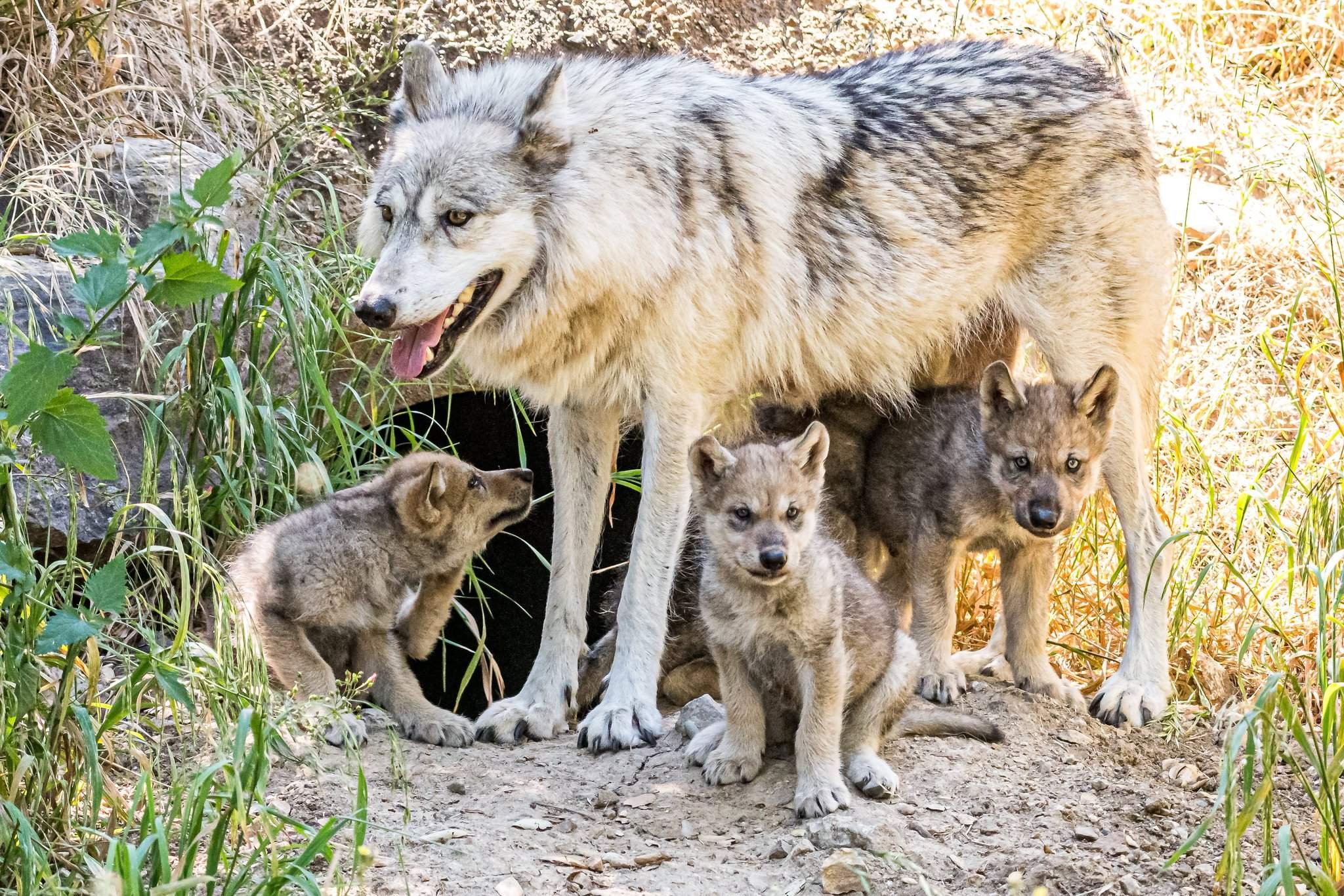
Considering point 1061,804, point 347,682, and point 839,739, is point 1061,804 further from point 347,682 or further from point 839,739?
point 347,682

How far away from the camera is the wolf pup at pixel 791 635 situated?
12.6 feet

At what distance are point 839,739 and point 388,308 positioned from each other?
6.32 ft

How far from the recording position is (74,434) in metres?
2.89

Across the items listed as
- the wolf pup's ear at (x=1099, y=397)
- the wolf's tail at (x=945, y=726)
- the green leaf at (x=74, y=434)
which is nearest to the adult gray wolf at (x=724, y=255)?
the wolf pup's ear at (x=1099, y=397)

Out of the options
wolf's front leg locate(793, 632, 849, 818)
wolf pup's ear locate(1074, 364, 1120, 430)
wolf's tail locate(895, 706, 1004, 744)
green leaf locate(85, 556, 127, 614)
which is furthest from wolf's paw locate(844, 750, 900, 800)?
green leaf locate(85, 556, 127, 614)

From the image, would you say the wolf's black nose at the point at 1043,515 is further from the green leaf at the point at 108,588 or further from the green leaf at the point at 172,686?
the green leaf at the point at 108,588

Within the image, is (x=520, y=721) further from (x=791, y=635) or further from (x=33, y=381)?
(x=33, y=381)

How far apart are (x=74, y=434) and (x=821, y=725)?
2.15 metres

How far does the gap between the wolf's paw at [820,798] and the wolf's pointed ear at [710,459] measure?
94 cm

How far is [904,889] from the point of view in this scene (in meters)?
3.43

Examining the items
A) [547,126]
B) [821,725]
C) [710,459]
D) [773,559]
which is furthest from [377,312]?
[821,725]

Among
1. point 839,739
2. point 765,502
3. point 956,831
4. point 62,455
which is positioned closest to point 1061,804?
point 956,831

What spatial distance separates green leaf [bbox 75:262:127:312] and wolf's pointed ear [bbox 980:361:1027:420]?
9.78 ft

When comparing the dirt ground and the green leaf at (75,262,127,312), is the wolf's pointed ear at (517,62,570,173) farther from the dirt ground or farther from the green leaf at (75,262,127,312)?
the dirt ground
